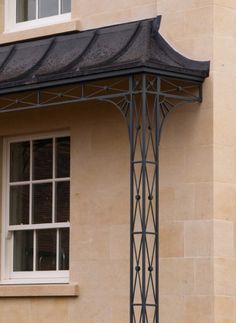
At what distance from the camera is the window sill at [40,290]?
14734 millimetres

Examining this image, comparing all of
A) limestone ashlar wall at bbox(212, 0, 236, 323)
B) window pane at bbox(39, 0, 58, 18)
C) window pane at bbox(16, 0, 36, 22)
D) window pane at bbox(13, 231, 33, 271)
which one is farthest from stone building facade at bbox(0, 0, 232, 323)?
window pane at bbox(16, 0, 36, 22)

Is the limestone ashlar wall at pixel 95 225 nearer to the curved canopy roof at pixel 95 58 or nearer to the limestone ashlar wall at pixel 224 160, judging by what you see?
the curved canopy roof at pixel 95 58

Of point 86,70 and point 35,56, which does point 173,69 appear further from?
point 35,56

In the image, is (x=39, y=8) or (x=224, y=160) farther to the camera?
(x=39, y=8)

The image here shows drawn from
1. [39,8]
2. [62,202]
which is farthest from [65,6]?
[62,202]

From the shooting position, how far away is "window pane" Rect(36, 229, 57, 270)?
608 inches

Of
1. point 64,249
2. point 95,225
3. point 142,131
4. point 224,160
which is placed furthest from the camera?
point 64,249

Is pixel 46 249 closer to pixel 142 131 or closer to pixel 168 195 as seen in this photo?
pixel 168 195

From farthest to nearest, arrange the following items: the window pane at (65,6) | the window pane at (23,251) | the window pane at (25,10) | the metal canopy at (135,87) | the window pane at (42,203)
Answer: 1. the window pane at (25,10)
2. the window pane at (65,6)
3. the window pane at (23,251)
4. the window pane at (42,203)
5. the metal canopy at (135,87)

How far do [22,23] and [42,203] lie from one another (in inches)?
96.3

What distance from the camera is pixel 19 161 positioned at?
52.6 ft

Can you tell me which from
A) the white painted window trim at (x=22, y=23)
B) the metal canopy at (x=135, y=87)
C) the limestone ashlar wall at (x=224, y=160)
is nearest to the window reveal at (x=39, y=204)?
the metal canopy at (x=135, y=87)

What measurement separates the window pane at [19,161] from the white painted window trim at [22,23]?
153cm

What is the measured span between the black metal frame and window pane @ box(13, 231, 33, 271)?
6.16ft
